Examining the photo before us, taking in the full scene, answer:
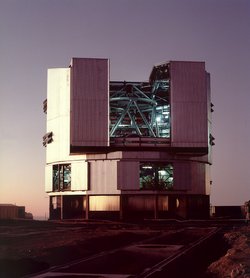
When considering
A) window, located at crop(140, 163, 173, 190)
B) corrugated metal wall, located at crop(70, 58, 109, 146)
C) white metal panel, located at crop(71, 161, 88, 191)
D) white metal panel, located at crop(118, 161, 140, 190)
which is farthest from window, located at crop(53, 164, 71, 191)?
window, located at crop(140, 163, 173, 190)

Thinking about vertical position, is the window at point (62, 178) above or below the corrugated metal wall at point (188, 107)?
below

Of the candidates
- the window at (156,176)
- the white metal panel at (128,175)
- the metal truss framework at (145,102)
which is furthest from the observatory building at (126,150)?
the metal truss framework at (145,102)

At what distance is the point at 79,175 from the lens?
222 feet

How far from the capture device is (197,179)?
2761 inches

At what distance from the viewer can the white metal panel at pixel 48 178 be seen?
74.1 meters

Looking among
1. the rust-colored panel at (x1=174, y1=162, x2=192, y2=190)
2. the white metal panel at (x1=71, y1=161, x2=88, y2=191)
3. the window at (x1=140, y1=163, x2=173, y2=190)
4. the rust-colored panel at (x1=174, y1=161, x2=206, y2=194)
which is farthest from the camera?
the window at (x1=140, y1=163, x2=173, y2=190)

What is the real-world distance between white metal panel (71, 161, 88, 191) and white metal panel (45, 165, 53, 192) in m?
6.68

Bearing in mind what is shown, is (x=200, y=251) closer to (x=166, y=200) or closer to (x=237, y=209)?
(x=166, y=200)

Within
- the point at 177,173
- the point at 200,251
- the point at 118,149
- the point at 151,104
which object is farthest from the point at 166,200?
the point at 200,251

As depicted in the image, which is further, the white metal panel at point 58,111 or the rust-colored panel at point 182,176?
the white metal panel at point 58,111

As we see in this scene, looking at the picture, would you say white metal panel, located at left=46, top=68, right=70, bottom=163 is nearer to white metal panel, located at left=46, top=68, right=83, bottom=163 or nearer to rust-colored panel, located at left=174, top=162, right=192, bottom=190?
white metal panel, located at left=46, top=68, right=83, bottom=163

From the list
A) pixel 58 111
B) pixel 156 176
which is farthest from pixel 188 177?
pixel 58 111

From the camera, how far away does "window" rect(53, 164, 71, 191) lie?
71000 mm

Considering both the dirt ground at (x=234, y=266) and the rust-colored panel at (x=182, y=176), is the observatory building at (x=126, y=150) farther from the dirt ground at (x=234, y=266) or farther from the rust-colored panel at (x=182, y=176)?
the dirt ground at (x=234, y=266)
